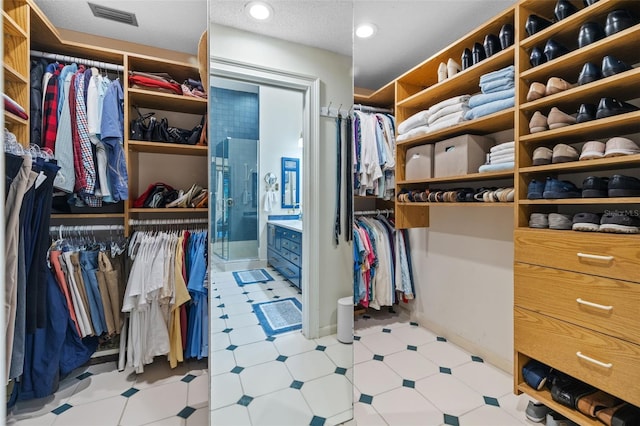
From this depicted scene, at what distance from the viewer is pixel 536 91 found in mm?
1426

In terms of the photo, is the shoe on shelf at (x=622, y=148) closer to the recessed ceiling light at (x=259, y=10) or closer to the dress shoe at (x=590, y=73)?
the dress shoe at (x=590, y=73)

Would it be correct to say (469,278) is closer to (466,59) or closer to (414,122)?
(414,122)

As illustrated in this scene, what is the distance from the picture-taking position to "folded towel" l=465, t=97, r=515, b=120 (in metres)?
1.58

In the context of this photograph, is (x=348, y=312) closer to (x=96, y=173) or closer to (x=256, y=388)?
(x=256, y=388)

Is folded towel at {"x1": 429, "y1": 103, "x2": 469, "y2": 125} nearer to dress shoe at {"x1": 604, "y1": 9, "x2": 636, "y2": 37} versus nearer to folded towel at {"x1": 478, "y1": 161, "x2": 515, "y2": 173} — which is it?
folded towel at {"x1": 478, "y1": 161, "x2": 515, "y2": 173}

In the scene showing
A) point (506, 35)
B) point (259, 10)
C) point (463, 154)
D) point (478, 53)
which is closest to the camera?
point (259, 10)

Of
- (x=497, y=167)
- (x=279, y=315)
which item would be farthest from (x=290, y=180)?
(x=497, y=167)

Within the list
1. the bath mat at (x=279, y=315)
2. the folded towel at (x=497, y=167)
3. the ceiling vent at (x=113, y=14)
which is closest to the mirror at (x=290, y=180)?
the bath mat at (x=279, y=315)

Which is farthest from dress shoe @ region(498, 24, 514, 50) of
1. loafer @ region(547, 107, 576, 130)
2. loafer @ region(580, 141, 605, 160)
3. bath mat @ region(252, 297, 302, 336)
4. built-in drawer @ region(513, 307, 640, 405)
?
bath mat @ region(252, 297, 302, 336)

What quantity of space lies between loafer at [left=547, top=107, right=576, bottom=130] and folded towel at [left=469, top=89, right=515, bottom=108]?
25 cm

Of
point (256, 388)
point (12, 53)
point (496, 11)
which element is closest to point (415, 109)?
point (496, 11)

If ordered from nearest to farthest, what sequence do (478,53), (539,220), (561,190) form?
(561,190), (539,220), (478,53)

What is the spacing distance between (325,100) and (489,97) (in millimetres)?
1007

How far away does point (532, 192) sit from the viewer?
57.7 inches
